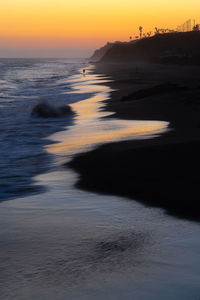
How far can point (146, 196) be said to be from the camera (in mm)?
6672

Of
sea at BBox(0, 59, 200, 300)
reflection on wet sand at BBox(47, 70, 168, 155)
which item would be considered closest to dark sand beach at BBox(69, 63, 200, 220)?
sea at BBox(0, 59, 200, 300)

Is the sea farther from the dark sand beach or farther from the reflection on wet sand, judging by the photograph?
the reflection on wet sand

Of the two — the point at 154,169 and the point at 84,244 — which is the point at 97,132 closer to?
the point at 154,169

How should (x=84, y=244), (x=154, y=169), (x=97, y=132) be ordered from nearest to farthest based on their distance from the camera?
(x=84, y=244) → (x=154, y=169) → (x=97, y=132)

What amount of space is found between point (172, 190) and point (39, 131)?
8.97m

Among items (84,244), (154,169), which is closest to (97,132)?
(154,169)

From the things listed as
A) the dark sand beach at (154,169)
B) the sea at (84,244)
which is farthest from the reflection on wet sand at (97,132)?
the sea at (84,244)

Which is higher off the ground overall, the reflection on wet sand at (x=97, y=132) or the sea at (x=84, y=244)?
the reflection on wet sand at (x=97, y=132)

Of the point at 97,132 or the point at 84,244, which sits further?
the point at 97,132

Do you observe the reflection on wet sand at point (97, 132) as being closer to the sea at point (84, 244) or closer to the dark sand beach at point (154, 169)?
the dark sand beach at point (154, 169)

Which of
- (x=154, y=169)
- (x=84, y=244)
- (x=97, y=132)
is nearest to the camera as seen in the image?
(x=84, y=244)

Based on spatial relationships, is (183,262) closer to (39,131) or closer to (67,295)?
(67,295)

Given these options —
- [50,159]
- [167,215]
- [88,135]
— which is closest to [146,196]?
[167,215]

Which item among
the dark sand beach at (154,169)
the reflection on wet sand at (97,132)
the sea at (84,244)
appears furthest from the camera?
the reflection on wet sand at (97,132)
